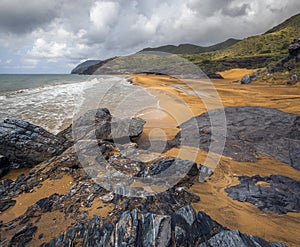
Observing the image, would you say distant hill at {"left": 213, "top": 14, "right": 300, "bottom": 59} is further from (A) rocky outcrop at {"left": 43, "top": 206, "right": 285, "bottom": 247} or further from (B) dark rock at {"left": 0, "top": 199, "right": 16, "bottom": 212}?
(B) dark rock at {"left": 0, "top": 199, "right": 16, "bottom": 212}

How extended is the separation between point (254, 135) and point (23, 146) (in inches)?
349

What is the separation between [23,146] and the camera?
6383 millimetres

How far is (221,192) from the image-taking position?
4.54m

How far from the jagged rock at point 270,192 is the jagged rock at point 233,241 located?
1.32m

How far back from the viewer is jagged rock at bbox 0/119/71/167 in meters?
6.36

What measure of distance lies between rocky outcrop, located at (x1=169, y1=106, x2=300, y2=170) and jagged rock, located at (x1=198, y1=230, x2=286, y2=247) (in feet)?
12.7

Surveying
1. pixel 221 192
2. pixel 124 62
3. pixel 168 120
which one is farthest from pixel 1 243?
pixel 124 62

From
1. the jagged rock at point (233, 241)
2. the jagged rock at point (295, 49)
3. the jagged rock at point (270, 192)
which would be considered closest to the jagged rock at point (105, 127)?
the jagged rock at point (270, 192)

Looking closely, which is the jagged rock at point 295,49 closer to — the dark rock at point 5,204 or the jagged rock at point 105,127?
the jagged rock at point 105,127

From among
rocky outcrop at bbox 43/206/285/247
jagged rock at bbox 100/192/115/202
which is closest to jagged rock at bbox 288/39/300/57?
rocky outcrop at bbox 43/206/285/247

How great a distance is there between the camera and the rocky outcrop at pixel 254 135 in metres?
6.72

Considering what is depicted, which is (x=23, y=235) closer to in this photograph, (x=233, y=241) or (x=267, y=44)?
(x=233, y=241)

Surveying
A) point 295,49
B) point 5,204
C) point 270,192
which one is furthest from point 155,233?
point 295,49

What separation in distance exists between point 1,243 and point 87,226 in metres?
1.29
